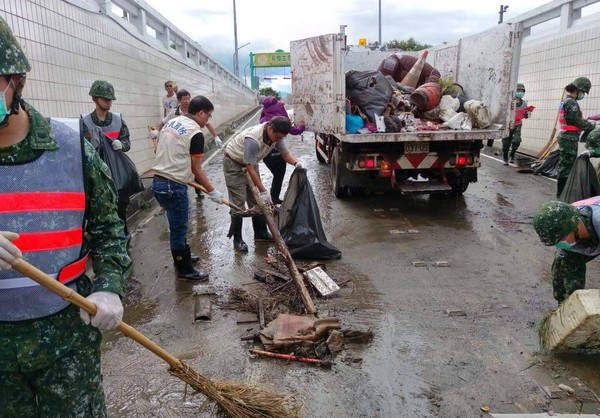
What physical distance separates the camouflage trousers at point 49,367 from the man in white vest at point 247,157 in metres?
3.56

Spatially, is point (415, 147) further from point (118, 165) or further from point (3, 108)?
point (3, 108)

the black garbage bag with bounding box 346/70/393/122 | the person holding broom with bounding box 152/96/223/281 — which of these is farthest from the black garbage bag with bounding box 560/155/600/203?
the person holding broom with bounding box 152/96/223/281

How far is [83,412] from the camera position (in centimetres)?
174

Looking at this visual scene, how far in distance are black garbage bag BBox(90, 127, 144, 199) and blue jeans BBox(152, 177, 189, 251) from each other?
0.62 m

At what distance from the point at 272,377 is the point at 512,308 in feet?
6.77

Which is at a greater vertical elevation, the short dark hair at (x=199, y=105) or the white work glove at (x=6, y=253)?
the short dark hair at (x=199, y=105)

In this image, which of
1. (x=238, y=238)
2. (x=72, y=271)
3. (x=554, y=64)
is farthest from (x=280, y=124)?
(x=554, y=64)

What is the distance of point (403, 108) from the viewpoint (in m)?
7.40

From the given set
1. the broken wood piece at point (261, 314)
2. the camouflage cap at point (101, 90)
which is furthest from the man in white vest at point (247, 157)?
the broken wood piece at point (261, 314)

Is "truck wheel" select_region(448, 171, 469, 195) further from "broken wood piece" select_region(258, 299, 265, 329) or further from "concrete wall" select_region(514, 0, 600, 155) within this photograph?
"broken wood piece" select_region(258, 299, 265, 329)

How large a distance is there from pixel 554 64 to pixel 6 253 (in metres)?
11.9

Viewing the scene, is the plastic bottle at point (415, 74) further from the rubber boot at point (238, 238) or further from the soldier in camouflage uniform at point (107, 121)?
the soldier in camouflage uniform at point (107, 121)

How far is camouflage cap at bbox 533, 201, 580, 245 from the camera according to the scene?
9.45 ft

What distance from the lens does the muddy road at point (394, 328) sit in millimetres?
2818
